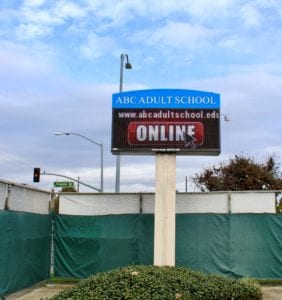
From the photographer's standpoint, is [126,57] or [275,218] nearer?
[275,218]

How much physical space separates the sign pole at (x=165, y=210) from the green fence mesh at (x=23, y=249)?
290 cm

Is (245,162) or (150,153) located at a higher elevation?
(245,162)

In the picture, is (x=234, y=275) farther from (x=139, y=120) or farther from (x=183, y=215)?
(x=139, y=120)

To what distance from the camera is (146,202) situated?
14.1m

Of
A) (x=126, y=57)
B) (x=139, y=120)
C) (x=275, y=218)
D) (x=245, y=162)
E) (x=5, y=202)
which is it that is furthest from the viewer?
(x=245, y=162)

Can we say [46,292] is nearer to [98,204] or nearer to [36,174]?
[98,204]

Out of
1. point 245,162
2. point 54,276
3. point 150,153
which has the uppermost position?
point 245,162

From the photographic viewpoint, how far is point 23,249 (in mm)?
11633

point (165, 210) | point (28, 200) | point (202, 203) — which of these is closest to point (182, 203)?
point (202, 203)

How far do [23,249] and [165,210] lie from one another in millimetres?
3383

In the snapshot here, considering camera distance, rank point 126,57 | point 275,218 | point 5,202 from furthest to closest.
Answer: point 126,57, point 275,218, point 5,202

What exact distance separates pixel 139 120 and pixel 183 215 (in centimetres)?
297

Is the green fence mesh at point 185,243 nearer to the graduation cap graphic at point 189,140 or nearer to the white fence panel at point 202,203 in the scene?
the white fence panel at point 202,203

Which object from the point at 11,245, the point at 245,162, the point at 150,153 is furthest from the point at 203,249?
the point at 245,162
